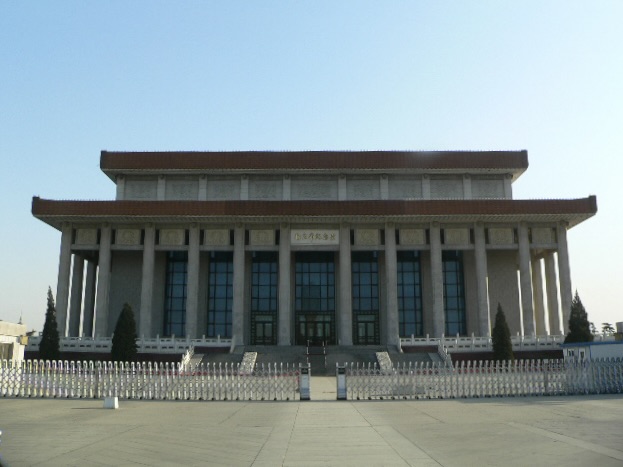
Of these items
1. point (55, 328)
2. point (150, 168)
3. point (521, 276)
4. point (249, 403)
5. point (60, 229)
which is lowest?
point (249, 403)

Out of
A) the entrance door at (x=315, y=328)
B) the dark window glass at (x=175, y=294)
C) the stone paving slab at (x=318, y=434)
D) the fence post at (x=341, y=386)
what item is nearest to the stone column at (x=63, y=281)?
the dark window glass at (x=175, y=294)

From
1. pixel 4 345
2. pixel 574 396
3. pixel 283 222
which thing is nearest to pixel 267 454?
pixel 574 396

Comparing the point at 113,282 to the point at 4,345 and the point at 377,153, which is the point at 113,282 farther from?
the point at 377,153

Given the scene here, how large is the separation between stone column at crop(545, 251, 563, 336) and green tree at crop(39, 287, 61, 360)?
37581mm

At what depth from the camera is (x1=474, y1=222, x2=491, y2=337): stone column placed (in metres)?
48.0

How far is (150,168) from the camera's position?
5403 centimetres

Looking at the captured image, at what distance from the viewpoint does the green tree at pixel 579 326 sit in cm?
4038

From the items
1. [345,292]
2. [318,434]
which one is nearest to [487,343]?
[345,292]

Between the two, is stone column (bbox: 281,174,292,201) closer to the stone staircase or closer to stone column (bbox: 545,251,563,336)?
the stone staircase

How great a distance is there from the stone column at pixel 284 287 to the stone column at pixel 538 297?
72.2ft

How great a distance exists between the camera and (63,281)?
48.6 meters

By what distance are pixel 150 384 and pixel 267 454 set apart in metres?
12.8

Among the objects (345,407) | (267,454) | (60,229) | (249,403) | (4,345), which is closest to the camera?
(267,454)

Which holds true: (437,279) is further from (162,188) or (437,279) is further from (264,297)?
(162,188)
